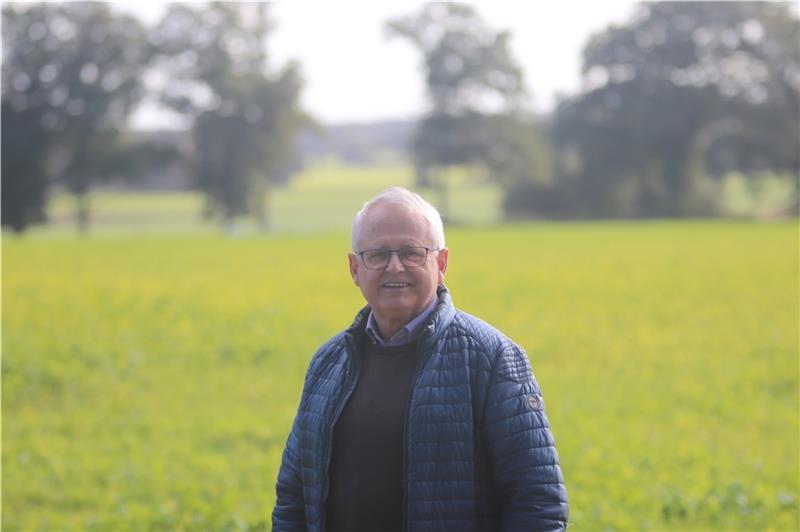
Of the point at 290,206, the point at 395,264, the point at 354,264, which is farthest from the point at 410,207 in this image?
the point at 290,206

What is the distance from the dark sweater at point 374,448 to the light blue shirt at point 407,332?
0.06 feet

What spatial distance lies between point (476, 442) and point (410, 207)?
783 millimetres

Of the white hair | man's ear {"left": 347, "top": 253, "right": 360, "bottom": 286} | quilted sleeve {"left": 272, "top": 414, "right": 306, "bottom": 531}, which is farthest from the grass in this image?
the white hair

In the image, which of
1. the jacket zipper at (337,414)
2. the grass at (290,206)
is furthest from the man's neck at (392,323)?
the grass at (290,206)

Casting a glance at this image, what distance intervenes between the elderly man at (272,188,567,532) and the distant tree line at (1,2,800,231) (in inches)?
2406

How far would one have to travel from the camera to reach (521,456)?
3.40 m

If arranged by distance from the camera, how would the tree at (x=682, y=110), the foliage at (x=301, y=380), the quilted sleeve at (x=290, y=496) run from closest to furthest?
the quilted sleeve at (x=290, y=496), the foliage at (x=301, y=380), the tree at (x=682, y=110)

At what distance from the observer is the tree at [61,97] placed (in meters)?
61.0

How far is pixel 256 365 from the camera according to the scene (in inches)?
637

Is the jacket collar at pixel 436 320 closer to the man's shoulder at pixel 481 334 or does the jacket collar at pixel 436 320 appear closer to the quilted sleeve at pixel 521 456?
the man's shoulder at pixel 481 334

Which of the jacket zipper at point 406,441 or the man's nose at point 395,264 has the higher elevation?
the man's nose at point 395,264

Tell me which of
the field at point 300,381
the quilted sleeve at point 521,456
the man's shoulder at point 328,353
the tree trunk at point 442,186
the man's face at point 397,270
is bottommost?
the field at point 300,381

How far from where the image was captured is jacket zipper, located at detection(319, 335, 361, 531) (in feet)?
11.7

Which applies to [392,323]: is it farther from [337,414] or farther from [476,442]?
[476,442]
